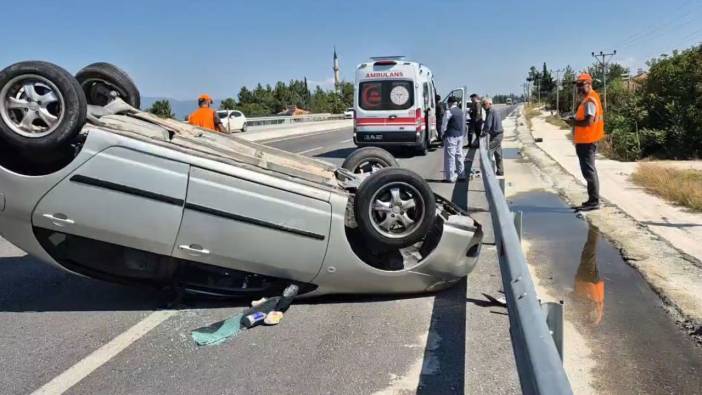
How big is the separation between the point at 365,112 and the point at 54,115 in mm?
12874

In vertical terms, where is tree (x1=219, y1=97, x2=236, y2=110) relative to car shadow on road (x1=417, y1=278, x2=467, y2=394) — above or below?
above

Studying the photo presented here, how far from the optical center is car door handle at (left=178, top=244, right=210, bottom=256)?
162 inches

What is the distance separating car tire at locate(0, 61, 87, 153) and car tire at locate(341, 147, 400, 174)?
9.56ft

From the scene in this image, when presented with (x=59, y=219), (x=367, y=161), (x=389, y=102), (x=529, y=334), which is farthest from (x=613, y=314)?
(x=389, y=102)

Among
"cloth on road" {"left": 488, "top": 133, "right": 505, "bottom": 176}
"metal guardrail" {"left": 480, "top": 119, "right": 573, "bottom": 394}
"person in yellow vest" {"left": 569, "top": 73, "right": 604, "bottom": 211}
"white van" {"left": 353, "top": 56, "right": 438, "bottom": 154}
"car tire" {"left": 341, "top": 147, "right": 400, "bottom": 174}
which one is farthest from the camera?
"white van" {"left": 353, "top": 56, "right": 438, "bottom": 154}

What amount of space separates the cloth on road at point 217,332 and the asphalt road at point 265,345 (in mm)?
68

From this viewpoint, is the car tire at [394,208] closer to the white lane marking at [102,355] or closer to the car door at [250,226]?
the car door at [250,226]

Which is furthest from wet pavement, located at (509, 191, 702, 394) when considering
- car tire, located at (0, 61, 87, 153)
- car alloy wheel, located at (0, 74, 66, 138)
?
car alloy wheel, located at (0, 74, 66, 138)

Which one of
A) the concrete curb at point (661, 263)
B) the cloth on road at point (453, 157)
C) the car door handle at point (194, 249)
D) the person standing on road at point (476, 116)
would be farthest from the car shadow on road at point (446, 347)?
the person standing on road at point (476, 116)

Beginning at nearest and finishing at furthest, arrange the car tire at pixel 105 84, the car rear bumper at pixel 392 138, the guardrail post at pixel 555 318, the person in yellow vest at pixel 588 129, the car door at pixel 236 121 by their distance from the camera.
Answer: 1. the guardrail post at pixel 555 318
2. the car tire at pixel 105 84
3. the person in yellow vest at pixel 588 129
4. the car rear bumper at pixel 392 138
5. the car door at pixel 236 121

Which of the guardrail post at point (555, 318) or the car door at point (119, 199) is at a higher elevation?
the car door at point (119, 199)

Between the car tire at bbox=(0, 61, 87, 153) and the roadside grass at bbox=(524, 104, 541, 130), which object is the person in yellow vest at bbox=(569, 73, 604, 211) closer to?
the car tire at bbox=(0, 61, 87, 153)

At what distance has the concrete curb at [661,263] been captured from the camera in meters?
4.36

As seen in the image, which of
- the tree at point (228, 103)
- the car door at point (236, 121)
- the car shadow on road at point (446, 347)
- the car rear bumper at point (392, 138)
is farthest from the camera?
the tree at point (228, 103)
